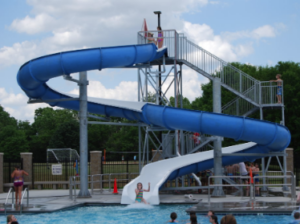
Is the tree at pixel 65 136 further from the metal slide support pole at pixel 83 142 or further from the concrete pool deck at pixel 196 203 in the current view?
the metal slide support pole at pixel 83 142

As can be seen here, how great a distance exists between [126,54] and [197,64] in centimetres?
513

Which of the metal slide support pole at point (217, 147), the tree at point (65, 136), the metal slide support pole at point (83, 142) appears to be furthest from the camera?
the tree at point (65, 136)

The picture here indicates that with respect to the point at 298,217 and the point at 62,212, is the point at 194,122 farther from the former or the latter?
the point at 298,217

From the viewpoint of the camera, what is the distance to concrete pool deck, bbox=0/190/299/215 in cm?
1463

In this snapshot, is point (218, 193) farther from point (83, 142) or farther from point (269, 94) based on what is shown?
point (269, 94)

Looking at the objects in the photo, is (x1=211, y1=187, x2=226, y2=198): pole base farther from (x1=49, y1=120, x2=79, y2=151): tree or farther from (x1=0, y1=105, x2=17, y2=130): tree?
(x1=0, y1=105, x2=17, y2=130): tree

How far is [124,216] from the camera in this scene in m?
15.1

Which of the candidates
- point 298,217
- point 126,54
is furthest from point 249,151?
point 298,217

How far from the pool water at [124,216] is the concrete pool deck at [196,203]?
0.29 m

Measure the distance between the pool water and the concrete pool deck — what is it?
0.29m

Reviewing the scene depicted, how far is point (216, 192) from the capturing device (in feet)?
61.9

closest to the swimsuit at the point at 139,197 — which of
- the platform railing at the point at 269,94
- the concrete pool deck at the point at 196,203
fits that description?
the concrete pool deck at the point at 196,203

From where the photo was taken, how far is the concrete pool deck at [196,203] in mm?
14630

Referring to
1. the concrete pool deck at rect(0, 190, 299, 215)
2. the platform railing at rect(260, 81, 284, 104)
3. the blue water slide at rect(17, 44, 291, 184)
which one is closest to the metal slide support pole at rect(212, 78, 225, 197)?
the concrete pool deck at rect(0, 190, 299, 215)
